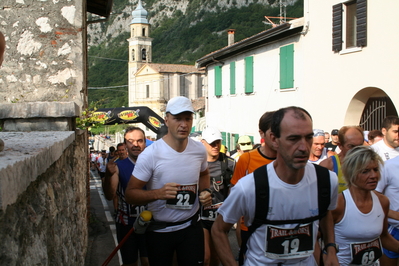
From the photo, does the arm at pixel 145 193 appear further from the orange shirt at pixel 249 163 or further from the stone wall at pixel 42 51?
the stone wall at pixel 42 51

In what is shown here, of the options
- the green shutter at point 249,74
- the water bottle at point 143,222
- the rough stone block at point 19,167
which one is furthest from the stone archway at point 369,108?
the rough stone block at point 19,167

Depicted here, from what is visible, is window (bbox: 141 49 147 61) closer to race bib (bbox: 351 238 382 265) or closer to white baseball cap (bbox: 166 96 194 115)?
white baseball cap (bbox: 166 96 194 115)

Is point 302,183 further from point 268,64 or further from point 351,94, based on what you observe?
point 268,64

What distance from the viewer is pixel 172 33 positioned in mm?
112250

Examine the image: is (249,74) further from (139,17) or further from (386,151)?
(139,17)

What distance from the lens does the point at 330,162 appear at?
473 cm

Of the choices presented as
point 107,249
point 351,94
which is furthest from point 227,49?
point 107,249

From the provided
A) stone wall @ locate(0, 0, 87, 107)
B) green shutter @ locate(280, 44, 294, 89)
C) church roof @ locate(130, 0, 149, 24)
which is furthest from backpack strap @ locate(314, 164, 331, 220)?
church roof @ locate(130, 0, 149, 24)

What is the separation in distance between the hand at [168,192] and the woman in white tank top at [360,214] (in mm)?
1261

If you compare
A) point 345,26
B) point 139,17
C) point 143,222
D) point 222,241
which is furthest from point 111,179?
point 139,17

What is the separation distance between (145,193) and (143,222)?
29 centimetres

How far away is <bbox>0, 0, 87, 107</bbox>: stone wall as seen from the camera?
5918 mm

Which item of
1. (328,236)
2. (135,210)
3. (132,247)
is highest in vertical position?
(328,236)

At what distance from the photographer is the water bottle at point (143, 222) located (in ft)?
12.3
